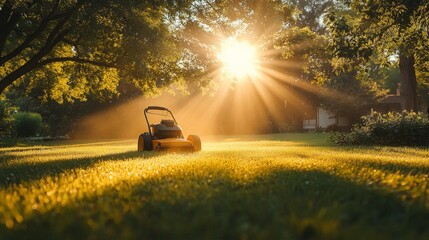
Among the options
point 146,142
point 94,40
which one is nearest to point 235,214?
point 146,142

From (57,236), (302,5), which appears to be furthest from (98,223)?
(302,5)

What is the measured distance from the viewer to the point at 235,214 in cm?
354

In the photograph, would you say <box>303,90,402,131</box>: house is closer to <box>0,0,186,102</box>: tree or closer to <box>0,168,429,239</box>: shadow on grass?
<box>0,0,186,102</box>: tree

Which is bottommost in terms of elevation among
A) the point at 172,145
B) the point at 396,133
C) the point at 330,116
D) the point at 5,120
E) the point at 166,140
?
the point at 172,145

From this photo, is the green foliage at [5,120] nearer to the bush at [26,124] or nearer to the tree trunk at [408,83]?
the bush at [26,124]

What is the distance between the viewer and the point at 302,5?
58.7 m

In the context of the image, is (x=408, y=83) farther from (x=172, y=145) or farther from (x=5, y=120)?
(x=5, y=120)

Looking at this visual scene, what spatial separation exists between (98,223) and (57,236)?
342mm

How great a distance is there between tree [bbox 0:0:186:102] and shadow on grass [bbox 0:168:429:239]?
965cm

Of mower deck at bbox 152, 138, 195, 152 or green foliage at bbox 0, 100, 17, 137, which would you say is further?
green foliage at bbox 0, 100, 17, 137

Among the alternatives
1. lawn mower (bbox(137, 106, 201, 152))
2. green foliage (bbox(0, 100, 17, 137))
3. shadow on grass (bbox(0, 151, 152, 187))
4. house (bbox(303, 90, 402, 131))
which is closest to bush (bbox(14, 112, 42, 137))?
green foliage (bbox(0, 100, 17, 137))

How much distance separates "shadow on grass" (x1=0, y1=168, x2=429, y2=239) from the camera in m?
2.89

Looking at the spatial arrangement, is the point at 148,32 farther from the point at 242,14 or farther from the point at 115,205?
the point at 115,205

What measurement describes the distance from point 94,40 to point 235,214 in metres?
14.1
